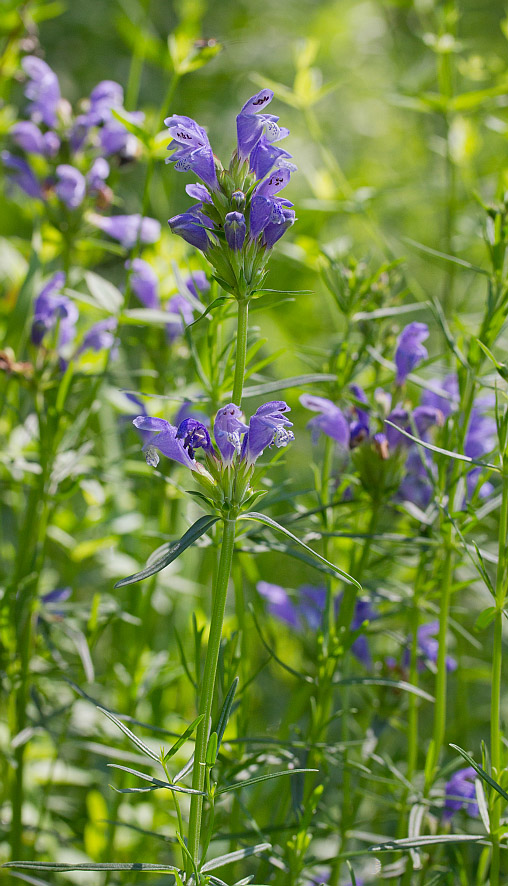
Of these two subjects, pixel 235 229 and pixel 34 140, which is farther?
pixel 34 140

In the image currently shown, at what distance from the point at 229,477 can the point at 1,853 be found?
2.34 feet

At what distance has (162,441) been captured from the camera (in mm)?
617

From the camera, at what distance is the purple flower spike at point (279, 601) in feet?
3.14

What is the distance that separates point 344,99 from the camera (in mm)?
3174

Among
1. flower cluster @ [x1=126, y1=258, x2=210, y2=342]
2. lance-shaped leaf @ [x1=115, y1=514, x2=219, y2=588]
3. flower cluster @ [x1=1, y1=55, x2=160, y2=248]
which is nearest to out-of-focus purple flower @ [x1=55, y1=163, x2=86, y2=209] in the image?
flower cluster @ [x1=1, y1=55, x2=160, y2=248]

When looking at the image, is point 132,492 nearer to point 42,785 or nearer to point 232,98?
point 42,785

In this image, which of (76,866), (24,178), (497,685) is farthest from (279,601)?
(24,178)

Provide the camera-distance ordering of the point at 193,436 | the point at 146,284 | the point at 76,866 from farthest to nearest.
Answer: the point at 146,284 → the point at 193,436 → the point at 76,866

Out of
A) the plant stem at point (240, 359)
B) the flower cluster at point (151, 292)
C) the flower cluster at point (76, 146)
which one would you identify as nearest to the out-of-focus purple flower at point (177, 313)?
the flower cluster at point (151, 292)

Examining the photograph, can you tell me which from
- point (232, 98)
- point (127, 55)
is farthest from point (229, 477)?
point (127, 55)

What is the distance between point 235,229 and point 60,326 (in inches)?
18.7

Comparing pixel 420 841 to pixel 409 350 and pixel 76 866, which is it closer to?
pixel 76 866

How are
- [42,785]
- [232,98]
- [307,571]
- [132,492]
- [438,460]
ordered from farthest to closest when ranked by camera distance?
[232,98] < [307,571] < [132,492] < [42,785] < [438,460]

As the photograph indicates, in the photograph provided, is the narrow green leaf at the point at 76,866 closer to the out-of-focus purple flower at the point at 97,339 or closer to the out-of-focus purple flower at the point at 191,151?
the out-of-focus purple flower at the point at 191,151
